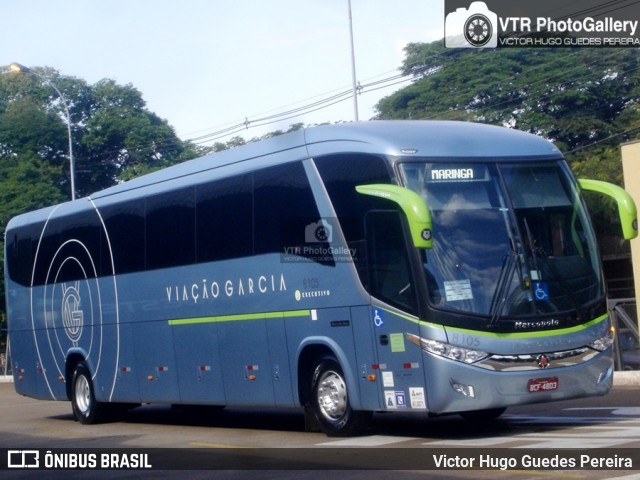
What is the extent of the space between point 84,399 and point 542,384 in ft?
35.3

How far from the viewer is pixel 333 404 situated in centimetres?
1384

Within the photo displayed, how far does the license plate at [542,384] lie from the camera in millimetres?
12320

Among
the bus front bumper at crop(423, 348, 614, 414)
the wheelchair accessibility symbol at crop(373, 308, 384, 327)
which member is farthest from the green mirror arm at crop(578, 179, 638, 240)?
the wheelchair accessibility symbol at crop(373, 308, 384, 327)

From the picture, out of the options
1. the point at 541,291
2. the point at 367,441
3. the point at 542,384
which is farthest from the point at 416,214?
the point at 367,441

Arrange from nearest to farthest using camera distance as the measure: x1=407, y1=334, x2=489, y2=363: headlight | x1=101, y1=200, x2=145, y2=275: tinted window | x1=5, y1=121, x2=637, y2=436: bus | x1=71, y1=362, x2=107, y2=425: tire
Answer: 1. x1=407, y1=334, x2=489, y2=363: headlight
2. x1=5, y1=121, x2=637, y2=436: bus
3. x1=101, y1=200, x2=145, y2=275: tinted window
4. x1=71, y1=362, x2=107, y2=425: tire

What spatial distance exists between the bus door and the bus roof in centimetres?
87

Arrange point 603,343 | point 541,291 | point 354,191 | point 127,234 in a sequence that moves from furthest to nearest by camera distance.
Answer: point 127,234, point 354,191, point 603,343, point 541,291

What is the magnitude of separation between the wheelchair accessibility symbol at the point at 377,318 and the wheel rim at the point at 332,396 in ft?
3.58

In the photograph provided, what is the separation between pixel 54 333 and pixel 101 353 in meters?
1.91

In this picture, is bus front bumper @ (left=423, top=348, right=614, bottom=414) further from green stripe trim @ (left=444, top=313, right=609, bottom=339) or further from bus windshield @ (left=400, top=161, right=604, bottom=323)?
bus windshield @ (left=400, top=161, right=604, bottom=323)

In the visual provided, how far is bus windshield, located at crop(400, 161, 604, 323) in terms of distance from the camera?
12.3 m

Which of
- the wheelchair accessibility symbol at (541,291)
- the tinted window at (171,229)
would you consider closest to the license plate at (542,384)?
the wheelchair accessibility symbol at (541,291)

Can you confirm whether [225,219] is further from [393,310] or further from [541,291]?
[541,291]

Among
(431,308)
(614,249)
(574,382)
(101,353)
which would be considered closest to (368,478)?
(431,308)
